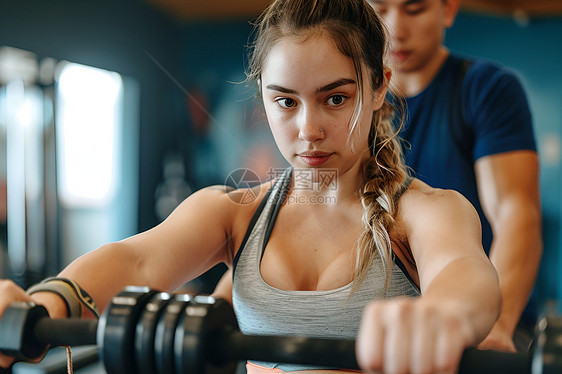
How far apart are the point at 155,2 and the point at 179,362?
1.26 meters

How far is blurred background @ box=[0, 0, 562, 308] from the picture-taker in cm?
71

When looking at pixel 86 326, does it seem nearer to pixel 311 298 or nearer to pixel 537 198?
pixel 311 298

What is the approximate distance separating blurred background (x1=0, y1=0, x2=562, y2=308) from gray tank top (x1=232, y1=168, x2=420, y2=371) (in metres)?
0.11

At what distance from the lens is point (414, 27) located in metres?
0.73

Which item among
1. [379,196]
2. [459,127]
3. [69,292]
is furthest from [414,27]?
[69,292]

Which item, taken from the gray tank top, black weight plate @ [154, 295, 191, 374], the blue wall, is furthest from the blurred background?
black weight plate @ [154, 295, 191, 374]

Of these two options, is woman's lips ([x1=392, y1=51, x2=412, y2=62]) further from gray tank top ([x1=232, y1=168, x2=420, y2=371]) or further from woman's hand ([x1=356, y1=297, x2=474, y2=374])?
woman's hand ([x1=356, y1=297, x2=474, y2=374])

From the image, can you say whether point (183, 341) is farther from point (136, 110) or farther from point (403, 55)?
point (136, 110)

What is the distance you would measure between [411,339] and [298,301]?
27cm

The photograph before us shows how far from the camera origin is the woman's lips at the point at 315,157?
481 millimetres

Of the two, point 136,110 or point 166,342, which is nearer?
point 166,342

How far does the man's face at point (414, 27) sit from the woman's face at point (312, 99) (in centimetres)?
24

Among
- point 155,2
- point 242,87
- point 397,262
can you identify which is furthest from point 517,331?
point 155,2

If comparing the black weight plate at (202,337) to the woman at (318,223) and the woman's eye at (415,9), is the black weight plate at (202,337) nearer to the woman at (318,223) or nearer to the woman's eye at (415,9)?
the woman at (318,223)
